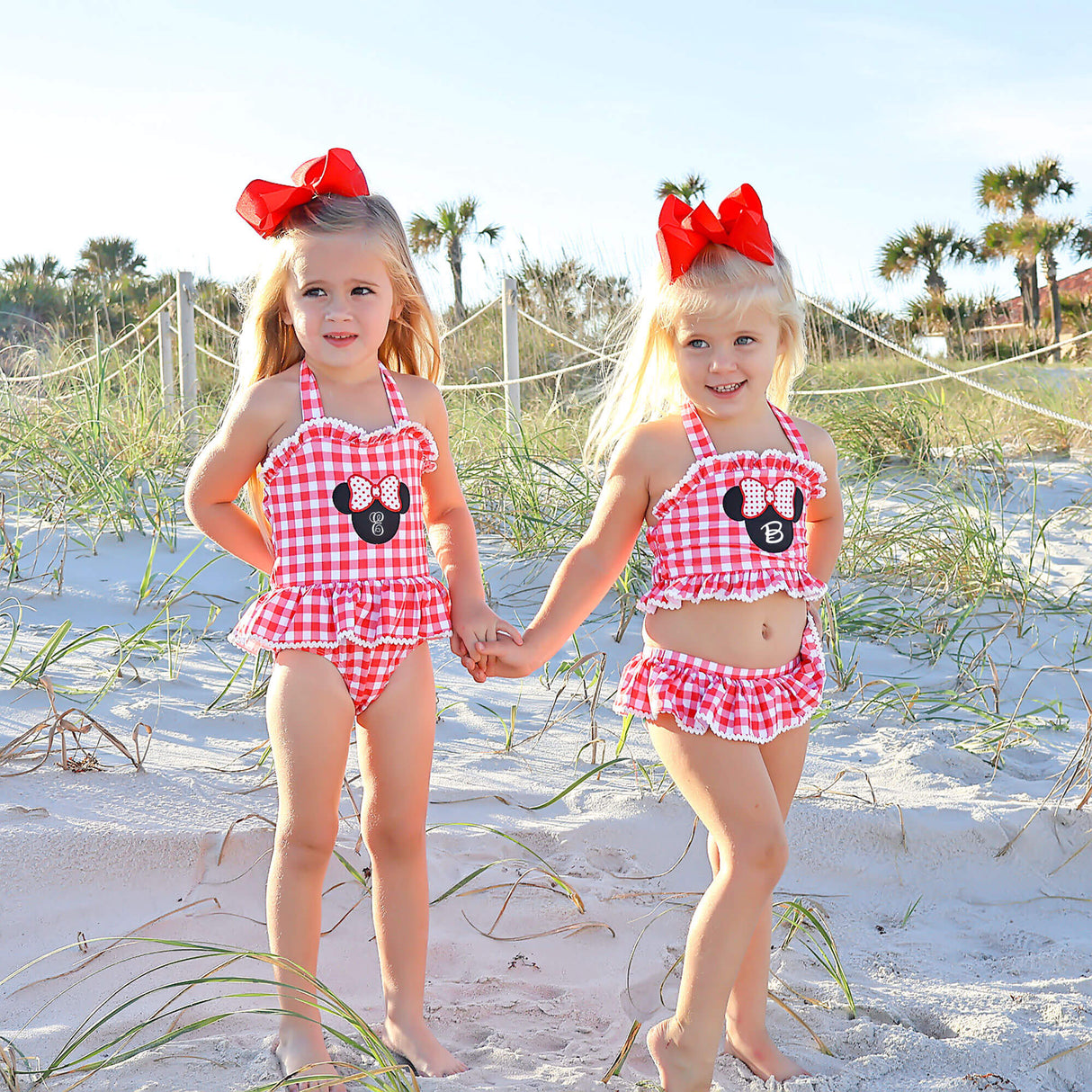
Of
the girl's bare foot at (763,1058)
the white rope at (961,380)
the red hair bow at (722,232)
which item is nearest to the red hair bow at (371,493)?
the red hair bow at (722,232)

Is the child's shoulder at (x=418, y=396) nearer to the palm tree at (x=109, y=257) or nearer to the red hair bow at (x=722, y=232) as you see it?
the red hair bow at (x=722, y=232)

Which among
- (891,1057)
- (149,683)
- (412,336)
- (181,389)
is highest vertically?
(181,389)

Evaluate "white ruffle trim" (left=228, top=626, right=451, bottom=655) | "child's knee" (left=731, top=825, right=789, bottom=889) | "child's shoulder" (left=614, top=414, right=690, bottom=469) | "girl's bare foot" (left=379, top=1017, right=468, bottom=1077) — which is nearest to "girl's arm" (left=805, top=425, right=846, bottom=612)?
"child's shoulder" (left=614, top=414, right=690, bottom=469)

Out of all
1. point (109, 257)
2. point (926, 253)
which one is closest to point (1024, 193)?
point (926, 253)

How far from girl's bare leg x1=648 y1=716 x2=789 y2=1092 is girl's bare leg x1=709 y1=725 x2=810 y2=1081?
0.10 metres

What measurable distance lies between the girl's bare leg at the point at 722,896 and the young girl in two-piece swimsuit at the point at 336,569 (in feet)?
1.39

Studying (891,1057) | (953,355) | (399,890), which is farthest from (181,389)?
(953,355)

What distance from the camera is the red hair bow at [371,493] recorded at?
6.24 feet

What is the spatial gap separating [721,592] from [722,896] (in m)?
0.47

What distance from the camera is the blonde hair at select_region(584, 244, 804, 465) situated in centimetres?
186

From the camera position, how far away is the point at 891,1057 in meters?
1.97

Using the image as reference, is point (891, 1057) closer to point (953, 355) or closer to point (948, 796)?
point (948, 796)

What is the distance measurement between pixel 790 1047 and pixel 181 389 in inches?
220

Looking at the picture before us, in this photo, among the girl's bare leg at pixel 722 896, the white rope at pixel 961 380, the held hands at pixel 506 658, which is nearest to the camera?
the girl's bare leg at pixel 722 896
